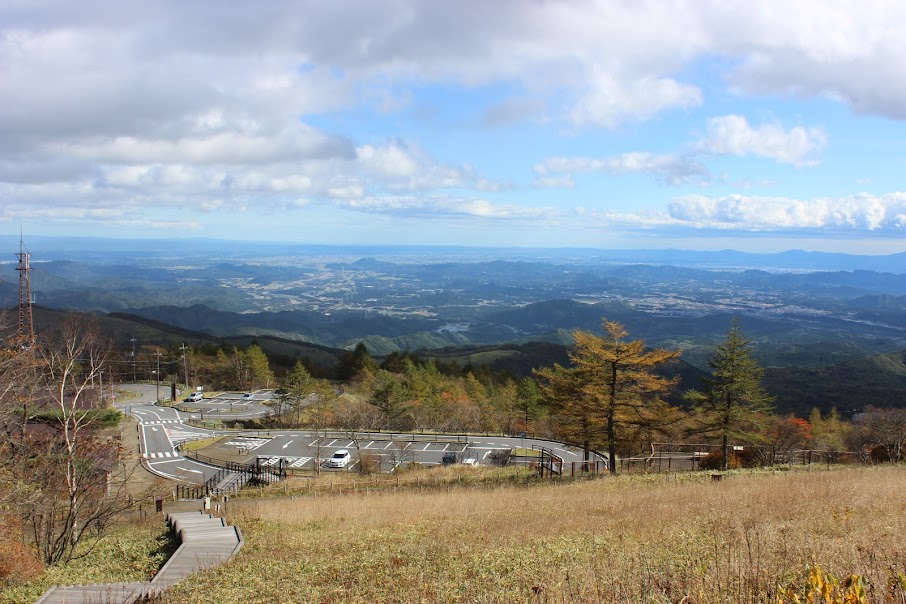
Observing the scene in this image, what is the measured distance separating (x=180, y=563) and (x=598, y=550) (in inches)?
285

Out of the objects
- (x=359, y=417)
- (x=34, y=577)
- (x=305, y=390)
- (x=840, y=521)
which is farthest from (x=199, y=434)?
(x=840, y=521)

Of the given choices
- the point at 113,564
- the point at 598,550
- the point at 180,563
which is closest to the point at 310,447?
the point at 113,564

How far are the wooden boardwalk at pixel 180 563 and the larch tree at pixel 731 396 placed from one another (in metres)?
25.2

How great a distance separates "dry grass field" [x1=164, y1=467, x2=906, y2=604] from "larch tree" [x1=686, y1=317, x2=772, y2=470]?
15356 mm

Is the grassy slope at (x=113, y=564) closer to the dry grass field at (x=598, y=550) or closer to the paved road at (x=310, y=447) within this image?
the dry grass field at (x=598, y=550)

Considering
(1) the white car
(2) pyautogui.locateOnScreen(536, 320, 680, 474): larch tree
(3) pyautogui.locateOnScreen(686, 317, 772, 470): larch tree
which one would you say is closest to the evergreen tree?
(1) the white car

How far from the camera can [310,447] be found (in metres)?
38.9

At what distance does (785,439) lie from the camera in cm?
4012

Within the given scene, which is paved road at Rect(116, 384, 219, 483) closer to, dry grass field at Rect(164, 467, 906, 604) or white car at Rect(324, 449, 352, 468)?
white car at Rect(324, 449, 352, 468)

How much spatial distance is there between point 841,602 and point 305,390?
4945cm

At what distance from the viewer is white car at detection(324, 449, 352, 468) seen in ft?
113

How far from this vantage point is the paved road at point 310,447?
114 feet

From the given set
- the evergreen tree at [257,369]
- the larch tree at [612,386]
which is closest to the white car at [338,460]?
the larch tree at [612,386]

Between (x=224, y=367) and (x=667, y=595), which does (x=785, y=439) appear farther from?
(x=224, y=367)
